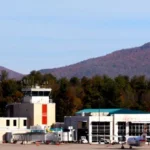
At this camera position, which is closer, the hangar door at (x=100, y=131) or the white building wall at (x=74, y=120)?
the hangar door at (x=100, y=131)

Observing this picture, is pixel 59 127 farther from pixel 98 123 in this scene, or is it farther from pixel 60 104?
pixel 60 104

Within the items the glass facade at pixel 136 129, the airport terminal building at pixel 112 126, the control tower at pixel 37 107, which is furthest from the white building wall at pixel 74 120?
the glass facade at pixel 136 129

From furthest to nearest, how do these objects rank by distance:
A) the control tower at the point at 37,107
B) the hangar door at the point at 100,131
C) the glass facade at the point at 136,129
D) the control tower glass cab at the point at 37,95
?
the control tower glass cab at the point at 37,95 < the control tower at the point at 37,107 < the glass facade at the point at 136,129 < the hangar door at the point at 100,131

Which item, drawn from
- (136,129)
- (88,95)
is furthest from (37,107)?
(88,95)

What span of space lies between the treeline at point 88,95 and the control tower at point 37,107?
22.5 metres

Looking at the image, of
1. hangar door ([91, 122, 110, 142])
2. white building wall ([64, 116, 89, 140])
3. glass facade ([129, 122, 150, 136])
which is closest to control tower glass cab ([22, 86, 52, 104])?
white building wall ([64, 116, 89, 140])

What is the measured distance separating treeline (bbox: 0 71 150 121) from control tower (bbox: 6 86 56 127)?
22537 millimetres

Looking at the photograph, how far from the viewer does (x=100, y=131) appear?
420 feet

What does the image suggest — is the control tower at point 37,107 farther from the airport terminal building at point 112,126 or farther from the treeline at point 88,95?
the treeline at point 88,95

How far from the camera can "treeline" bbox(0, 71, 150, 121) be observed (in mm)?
166988

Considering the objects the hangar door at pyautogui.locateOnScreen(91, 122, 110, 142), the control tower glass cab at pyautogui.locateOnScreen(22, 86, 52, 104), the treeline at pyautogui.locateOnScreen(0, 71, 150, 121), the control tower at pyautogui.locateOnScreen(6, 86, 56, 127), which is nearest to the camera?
the hangar door at pyautogui.locateOnScreen(91, 122, 110, 142)

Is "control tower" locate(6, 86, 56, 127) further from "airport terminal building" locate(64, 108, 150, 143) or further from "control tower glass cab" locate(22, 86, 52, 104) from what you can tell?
"airport terminal building" locate(64, 108, 150, 143)

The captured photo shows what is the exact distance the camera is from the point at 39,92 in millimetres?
137875

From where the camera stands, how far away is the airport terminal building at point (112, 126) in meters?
128
